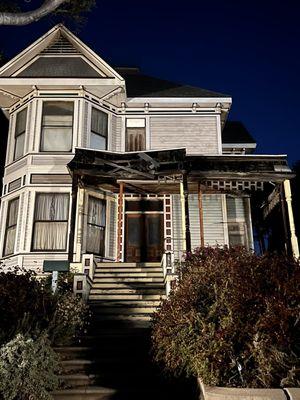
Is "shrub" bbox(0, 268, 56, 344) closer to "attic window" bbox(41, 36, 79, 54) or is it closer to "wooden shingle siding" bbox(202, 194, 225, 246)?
"wooden shingle siding" bbox(202, 194, 225, 246)

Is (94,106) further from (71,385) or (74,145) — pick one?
(71,385)

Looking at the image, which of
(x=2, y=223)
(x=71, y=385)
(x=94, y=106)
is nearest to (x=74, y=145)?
(x=94, y=106)

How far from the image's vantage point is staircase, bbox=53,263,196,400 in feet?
20.7

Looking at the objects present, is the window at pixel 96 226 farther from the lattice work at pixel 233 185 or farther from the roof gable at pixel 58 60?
the roof gable at pixel 58 60

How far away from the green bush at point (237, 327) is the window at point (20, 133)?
1086 centimetres

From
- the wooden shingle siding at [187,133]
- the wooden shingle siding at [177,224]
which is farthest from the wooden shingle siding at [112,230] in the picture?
the wooden shingle siding at [187,133]

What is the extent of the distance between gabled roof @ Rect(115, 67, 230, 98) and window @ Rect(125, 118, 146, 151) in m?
1.18

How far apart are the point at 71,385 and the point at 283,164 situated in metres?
9.70

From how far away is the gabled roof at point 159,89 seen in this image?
55.0ft

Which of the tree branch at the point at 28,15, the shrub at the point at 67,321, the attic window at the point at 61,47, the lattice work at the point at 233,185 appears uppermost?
the attic window at the point at 61,47

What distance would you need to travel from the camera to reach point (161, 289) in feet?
37.1

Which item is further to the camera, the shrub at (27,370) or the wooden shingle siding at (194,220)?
the wooden shingle siding at (194,220)

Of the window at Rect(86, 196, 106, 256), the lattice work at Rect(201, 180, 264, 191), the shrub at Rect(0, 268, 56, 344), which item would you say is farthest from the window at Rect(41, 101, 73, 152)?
the shrub at Rect(0, 268, 56, 344)

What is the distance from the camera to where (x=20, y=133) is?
1562 centimetres
